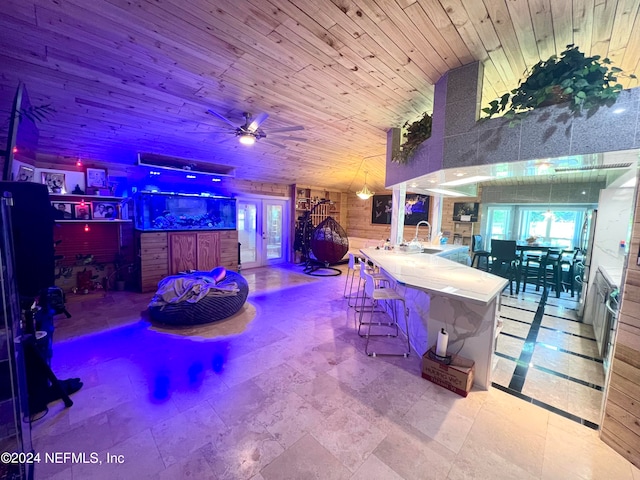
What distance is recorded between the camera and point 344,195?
9.00 metres

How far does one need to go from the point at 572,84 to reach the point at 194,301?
167 inches

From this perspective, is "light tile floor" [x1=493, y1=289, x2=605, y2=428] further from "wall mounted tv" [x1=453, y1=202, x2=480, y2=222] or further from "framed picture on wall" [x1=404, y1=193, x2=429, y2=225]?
"framed picture on wall" [x1=404, y1=193, x2=429, y2=225]

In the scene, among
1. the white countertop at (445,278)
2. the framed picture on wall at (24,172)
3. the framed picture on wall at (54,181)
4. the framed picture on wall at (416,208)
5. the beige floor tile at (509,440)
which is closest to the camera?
the beige floor tile at (509,440)

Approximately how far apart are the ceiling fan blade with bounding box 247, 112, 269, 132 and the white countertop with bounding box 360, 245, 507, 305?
7.20 ft

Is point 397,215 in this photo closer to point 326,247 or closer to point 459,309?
point 326,247

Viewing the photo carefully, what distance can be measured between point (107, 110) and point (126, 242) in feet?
8.77

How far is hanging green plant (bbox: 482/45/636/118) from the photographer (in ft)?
6.23

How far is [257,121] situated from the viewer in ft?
10.2

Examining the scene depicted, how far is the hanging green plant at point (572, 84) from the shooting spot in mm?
1899

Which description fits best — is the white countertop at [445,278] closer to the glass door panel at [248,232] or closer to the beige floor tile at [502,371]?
the beige floor tile at [502,371]

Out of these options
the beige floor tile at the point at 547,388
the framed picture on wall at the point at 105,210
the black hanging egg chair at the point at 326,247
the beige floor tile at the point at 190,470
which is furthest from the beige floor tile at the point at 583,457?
the framed picture on wall at the point at 105,210

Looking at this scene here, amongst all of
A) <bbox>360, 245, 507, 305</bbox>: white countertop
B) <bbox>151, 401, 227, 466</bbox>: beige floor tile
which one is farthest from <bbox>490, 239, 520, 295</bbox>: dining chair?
<bbox>151, 401, 227, 466</bbox>: beige floor tile

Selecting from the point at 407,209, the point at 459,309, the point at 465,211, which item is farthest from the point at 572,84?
the point at 407,209

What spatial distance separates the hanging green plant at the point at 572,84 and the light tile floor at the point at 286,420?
7.81ft
